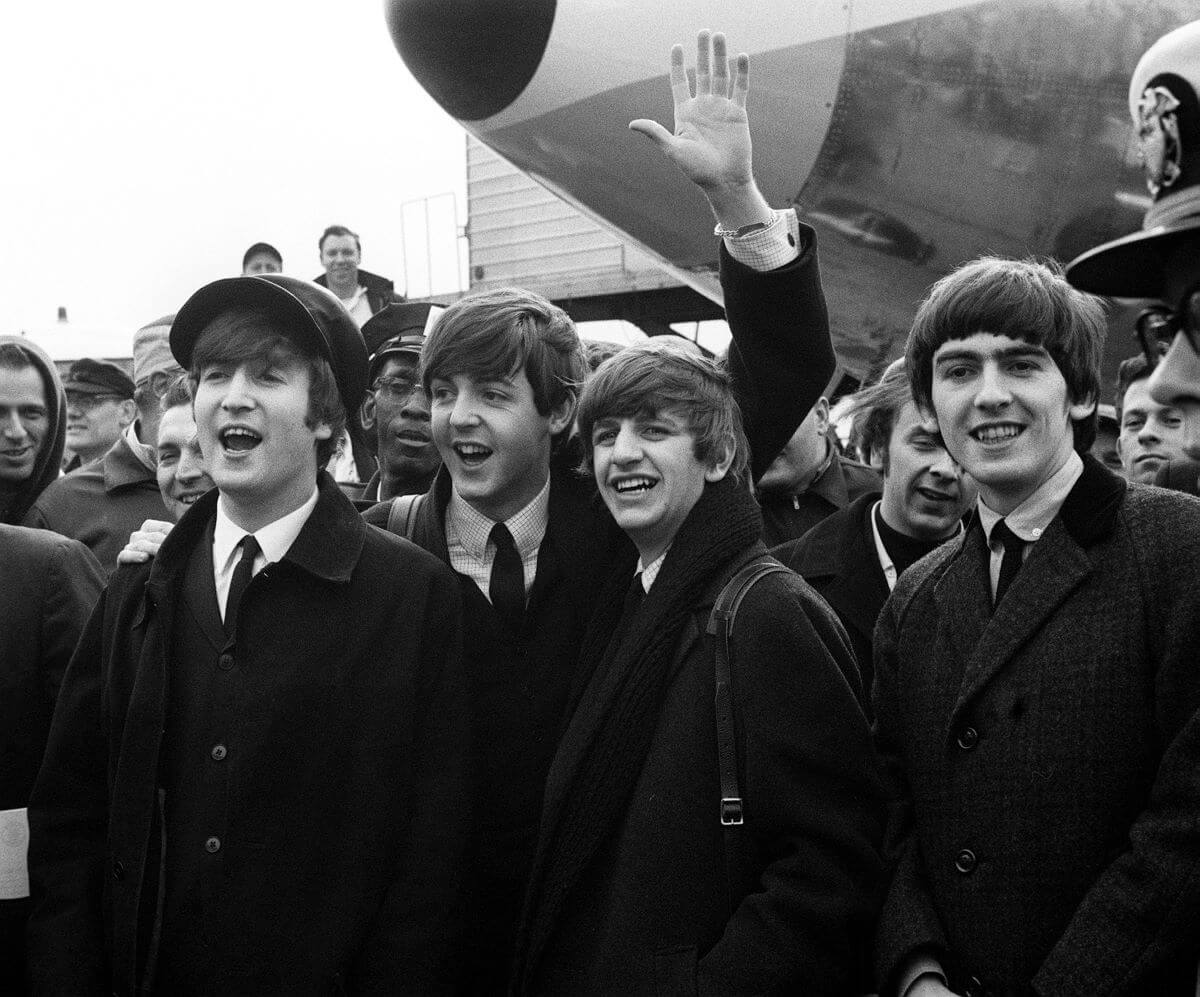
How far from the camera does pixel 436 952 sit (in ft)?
6.96

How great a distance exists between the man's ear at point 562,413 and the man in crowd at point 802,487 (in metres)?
1.53

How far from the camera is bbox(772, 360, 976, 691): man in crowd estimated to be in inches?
123

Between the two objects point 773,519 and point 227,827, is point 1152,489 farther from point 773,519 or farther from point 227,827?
point 773,519

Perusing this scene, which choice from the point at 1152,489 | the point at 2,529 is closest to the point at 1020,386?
the point at 1152,489

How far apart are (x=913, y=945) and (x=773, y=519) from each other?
232 centimetres

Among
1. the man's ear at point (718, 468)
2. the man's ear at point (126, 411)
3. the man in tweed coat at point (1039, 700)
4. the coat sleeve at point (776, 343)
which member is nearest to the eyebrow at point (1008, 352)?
the man in tweed coat at point (1039, 700)

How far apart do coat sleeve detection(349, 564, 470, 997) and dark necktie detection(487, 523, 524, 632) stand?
0.41 ft

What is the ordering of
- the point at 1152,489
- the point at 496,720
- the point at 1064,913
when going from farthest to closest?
the point at 496,720, the point at 1152,489, the point at 1064,913

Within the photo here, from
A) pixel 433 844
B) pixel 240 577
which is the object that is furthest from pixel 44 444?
pixel 433 844

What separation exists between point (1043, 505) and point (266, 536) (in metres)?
1.39

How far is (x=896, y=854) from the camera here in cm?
212

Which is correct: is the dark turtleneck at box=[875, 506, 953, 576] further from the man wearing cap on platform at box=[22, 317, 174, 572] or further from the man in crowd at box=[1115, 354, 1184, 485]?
the man wearing cap on platform at box=[22, 317, 174, 572]

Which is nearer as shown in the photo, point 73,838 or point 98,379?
point 73,838

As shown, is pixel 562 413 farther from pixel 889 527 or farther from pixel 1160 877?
pixel 1160 877
